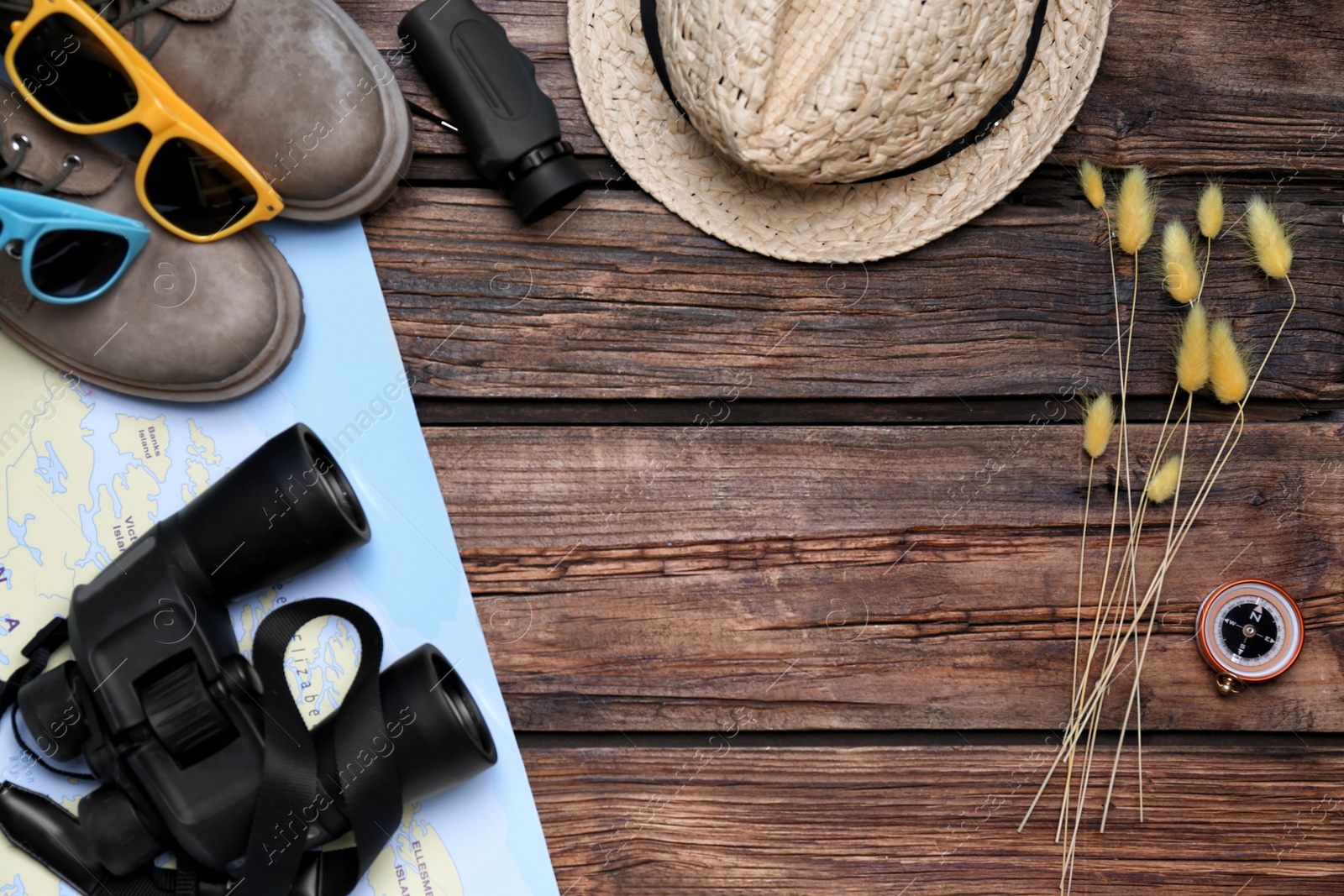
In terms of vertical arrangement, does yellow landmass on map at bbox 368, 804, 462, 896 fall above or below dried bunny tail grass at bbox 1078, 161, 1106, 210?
below

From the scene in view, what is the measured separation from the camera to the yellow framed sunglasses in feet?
2.15

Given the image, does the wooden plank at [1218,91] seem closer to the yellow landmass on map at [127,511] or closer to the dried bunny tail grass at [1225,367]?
the dried bunny tail grass at [1225,367]

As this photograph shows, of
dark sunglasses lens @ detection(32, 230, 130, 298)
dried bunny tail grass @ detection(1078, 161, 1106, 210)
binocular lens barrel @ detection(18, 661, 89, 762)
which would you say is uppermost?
dark sunglasses lens @ detection(32, 230, 130, 298)

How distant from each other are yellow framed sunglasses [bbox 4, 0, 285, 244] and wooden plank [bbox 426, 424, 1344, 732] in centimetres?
26

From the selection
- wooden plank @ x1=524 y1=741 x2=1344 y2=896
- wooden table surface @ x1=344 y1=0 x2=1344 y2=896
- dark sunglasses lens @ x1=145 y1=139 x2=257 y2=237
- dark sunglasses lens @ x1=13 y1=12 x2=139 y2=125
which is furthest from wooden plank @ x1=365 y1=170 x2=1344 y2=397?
wooden plank @ x1=524 y1=741 x2=1344 y2=896

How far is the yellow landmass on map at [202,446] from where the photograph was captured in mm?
740

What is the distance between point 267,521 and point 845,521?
1.60 feet

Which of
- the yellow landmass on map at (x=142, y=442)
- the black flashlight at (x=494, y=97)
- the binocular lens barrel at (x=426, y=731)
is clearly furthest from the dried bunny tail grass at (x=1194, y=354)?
the yellow landmass on map at (x=142, y=442)

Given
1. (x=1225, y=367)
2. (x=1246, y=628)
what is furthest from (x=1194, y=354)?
(x=1246, y=628)

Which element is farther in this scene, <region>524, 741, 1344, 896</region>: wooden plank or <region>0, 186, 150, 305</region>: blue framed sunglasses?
<region>524, 741, 1344, 896</region>: wooden plank

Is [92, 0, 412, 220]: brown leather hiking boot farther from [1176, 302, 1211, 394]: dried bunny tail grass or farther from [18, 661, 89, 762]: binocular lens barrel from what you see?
[1176, 302, 1211, 394]: dried bunny tail grass

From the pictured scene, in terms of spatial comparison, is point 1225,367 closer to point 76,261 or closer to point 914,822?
point 914,822

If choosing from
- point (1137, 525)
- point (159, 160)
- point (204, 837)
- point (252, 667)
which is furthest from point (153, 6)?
point (1137, 525)

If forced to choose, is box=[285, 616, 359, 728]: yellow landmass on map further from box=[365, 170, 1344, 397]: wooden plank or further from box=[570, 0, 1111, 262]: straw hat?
box=[570, 0, 1111, 262]: straw hat
